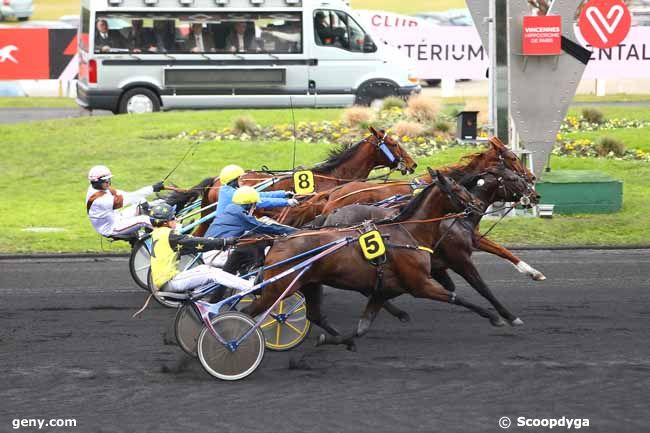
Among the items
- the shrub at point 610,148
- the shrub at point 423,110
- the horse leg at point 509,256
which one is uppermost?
the shrub at point 423,110

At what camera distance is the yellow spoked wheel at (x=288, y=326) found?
32.0ft

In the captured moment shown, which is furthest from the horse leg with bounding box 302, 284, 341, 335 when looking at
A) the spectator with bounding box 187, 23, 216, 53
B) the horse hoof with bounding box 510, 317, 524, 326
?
the spectator with bounding box 187, 23, 216, 53

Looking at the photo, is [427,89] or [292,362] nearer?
[292,362]

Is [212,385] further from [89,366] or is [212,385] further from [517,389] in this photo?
[517,389]

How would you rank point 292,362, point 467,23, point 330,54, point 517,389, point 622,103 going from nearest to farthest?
point 517,389 < point 292,362 < point 330,54 < point 622,103 < point 467,23

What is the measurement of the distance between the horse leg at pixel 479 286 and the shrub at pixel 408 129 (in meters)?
9.35

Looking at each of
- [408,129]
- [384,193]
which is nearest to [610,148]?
[408,129]

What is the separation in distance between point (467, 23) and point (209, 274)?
31.3 meters

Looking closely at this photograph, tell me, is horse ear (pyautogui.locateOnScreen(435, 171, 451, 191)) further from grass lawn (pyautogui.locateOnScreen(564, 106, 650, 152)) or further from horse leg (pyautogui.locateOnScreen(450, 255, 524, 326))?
grass lawn (pyautogui.locateOnScreen(564, 106, 650, 152))

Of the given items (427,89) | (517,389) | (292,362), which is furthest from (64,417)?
(427,89)

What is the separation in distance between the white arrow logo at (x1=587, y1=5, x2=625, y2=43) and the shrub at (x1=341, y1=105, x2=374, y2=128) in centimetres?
631

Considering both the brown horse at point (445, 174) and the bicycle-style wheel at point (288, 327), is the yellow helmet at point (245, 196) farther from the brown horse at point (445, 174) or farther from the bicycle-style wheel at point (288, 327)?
the brown horse at point (445, 174)

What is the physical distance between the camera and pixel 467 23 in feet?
128

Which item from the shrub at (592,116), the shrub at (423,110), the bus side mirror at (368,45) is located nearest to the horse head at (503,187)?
the shrub at (423,110)
